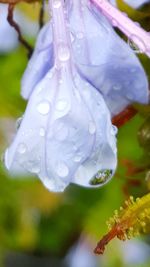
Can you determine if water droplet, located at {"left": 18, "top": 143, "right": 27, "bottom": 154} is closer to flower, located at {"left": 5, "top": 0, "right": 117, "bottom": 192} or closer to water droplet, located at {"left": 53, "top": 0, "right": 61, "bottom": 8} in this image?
flower, located at {"left": 5, "top": 0, "right": 117, "bottom": 192}

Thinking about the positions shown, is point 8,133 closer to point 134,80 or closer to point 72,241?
point 72,241

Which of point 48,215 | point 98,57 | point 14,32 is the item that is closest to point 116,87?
point 98,57

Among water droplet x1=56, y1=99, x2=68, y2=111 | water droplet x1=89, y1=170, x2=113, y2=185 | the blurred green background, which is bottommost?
the blurred green background

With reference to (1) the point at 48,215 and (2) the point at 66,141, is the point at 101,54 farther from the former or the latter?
(1) the point at 48,215

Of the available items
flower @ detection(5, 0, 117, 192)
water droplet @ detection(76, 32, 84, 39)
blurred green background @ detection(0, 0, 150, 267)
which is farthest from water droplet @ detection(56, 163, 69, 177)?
blurred green background @ detection(0, 0, 150, 267)

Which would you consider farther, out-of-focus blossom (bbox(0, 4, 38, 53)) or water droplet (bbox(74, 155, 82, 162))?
out-of-focus blossom (bbox(0, 4, 38, 53))
